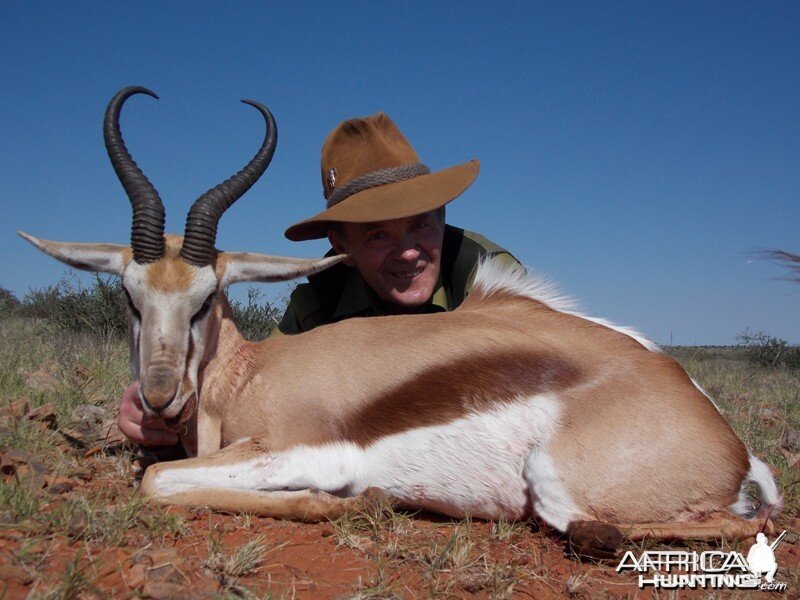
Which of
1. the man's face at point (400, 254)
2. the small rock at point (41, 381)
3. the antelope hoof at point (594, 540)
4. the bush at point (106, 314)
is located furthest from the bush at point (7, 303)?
the antelope hoof at point (594, 540)

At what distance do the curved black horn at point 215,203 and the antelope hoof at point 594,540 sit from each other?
2.31 meters

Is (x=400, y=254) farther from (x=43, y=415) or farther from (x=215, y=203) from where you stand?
(x=43, y=415)

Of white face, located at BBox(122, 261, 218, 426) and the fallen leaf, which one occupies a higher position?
white face, located at BBox(122, 261, 218, 426)

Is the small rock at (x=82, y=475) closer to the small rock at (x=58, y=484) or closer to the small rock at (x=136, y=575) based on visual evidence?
the small rock at (x=58, y=484)

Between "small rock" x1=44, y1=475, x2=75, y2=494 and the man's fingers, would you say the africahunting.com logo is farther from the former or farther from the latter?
"small rock" x1=44, y1=475, x2=75, y2=494

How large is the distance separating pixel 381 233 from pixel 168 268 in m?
1.95

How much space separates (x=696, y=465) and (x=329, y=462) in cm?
175

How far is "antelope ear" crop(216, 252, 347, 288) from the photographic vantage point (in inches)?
147

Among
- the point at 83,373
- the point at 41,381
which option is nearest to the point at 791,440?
the point at 83,373

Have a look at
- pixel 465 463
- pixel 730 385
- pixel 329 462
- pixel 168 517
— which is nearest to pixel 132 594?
pixel 168 517

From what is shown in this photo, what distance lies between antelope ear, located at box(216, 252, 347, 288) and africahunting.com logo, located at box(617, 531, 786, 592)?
2184 millimetres

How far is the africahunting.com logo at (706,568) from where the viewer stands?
106 inches

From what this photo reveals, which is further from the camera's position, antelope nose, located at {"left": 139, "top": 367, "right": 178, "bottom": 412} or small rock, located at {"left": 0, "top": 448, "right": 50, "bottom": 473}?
small rock, located at {"left": 0, "top": 448, "right": 50, "bottom": 473}

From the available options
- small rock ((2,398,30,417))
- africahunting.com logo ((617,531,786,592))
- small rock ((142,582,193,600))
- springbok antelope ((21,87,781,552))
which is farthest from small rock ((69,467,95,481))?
africahunting.com logo ((617,531,786,592))
